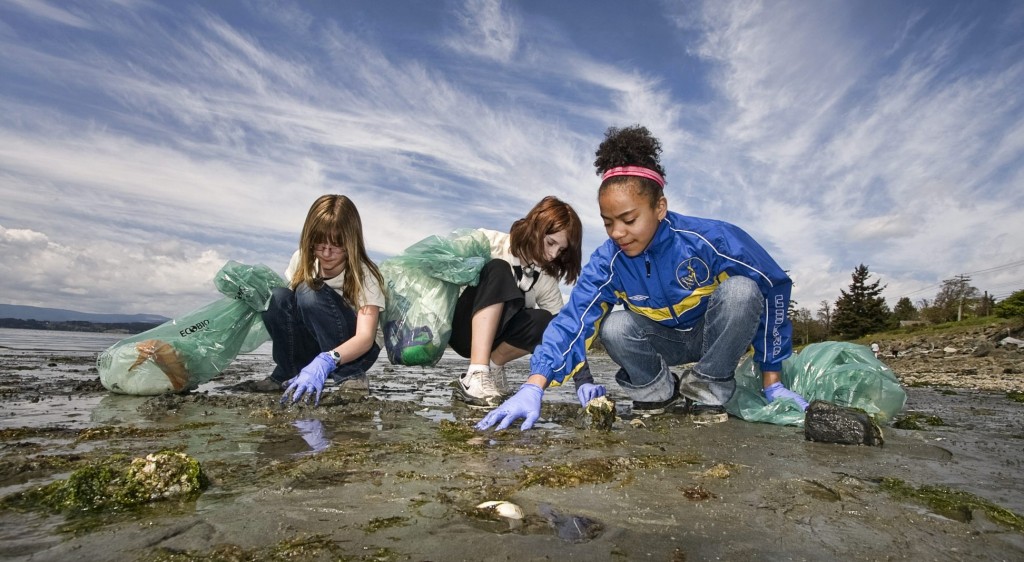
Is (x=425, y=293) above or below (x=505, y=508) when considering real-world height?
above

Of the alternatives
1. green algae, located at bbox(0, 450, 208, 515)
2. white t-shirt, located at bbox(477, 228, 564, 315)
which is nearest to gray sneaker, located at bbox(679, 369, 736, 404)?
white t-shirt, located at bbox(477, 228, 564, 315)

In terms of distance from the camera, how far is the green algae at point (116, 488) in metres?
1.27

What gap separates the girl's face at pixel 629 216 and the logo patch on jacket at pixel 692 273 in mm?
253

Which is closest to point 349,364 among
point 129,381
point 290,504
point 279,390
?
point 279,390

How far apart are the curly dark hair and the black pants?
43.5 inches

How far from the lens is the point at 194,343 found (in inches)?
144

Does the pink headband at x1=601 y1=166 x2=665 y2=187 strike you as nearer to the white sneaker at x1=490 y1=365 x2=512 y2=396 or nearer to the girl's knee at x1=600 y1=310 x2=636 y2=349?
the girl's knee at x1=600 y1=310 x2=636 y2=349

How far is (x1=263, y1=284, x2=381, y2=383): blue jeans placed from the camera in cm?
367

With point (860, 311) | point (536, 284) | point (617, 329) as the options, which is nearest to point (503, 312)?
point (536, 284)

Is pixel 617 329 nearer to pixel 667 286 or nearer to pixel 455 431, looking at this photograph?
pixel 667 286

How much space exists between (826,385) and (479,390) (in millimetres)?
2077

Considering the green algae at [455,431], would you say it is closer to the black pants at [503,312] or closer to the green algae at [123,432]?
the green algae at [123,432]

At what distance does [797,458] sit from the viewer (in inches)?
77.2

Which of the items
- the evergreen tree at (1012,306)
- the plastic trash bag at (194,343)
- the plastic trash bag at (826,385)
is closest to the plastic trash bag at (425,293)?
the plastic trash bag at (194,343)
